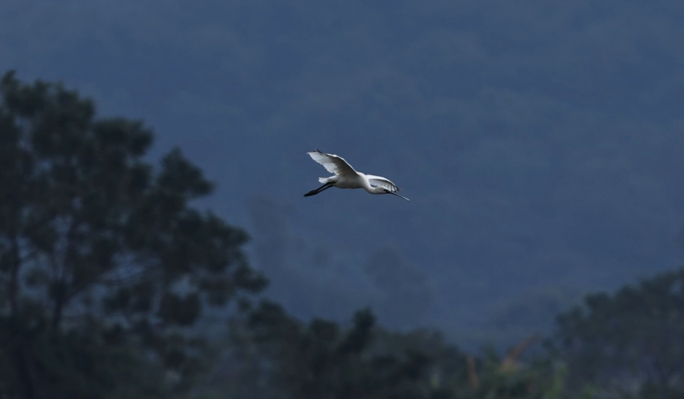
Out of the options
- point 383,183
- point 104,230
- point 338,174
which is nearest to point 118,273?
point 104,230

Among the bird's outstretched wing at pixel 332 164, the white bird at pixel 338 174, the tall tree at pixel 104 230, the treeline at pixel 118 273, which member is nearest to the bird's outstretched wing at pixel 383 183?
the white bird at pixel 338 174

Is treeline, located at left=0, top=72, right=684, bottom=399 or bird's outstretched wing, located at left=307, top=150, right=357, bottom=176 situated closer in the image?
bird's outstretched wing, located at left=307, top=150, right=357, bottom=176

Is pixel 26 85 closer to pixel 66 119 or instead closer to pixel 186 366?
pixel 66 119

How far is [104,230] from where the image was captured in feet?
123

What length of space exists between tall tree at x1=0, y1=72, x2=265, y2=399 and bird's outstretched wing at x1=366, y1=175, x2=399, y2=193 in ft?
84.7

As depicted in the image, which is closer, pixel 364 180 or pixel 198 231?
pixel 364 180

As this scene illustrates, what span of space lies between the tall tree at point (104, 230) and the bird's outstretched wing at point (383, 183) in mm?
25814

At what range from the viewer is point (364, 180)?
10.9 meters

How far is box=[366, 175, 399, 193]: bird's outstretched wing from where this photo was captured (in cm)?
1148

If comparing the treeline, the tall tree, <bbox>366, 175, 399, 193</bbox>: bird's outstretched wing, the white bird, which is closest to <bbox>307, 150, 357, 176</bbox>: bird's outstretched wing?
the white bird

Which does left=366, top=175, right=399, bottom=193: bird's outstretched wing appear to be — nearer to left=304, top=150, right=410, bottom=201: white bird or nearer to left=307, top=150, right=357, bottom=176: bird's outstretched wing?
left=304, top=150, right=410, bottom=201: white bird

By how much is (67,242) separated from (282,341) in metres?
7.59

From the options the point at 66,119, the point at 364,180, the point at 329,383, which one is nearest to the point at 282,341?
the point at 329,383

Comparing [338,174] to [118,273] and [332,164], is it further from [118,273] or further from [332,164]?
[118,273]
